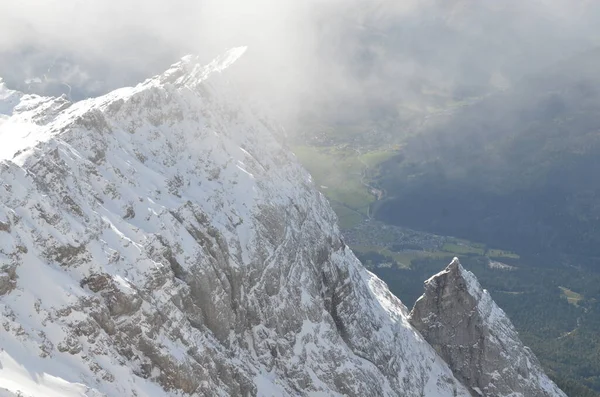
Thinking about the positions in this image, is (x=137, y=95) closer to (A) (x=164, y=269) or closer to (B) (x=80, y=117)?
(B) (x=80, y=117)

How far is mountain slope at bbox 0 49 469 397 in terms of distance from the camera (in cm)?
8188

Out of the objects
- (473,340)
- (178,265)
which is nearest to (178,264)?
(178,265)

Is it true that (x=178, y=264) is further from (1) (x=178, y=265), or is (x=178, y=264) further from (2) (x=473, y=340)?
(2) (x=473, y=340)

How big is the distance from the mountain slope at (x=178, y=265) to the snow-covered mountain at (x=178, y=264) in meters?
0.25

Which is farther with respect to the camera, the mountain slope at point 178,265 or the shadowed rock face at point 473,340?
the shadowed rock face at point 473,340

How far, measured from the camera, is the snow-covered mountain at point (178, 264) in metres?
81.9

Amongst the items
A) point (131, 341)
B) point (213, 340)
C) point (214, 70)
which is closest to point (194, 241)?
point (213, 340)

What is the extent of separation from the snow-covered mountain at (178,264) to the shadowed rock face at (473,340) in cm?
456

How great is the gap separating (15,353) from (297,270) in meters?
64.5

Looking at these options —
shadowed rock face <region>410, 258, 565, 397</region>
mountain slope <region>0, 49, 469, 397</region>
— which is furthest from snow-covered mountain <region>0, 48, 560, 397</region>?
shadowed rock face <region>410, 258, 565, 397</region>

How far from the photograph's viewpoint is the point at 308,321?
128625mm

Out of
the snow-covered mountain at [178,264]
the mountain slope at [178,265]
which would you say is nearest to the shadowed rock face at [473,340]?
the snow-covered mountain at [178,264]

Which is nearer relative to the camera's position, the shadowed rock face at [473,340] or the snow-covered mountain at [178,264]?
the snow-covered mountain at [178,264]

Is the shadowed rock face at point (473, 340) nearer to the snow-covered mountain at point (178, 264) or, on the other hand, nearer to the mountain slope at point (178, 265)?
the snow-covered mountain at point (178, 264)
